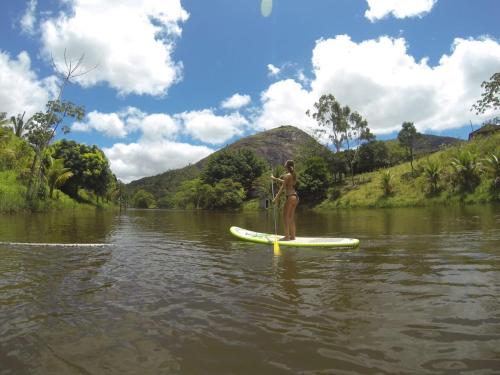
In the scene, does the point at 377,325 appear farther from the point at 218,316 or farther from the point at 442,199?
the point at 442,199

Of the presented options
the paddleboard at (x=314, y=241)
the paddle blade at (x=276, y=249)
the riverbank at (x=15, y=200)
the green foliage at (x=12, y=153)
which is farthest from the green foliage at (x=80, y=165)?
the paddle blade at (x=276, y=249)

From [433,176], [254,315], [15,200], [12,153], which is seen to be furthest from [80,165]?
[254,315]

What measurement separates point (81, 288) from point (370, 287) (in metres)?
4.37

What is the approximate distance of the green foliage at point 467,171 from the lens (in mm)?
35781

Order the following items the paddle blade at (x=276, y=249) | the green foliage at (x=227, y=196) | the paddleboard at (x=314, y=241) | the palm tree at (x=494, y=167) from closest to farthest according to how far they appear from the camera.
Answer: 1. the paddle blade at (x=276, y=249)
2. the paddleboard at (x=314, y=241)
3. the palm tree at (x=494, y=167)
4. the green foliage at (x=227, y=196)

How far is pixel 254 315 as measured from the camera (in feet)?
14.0

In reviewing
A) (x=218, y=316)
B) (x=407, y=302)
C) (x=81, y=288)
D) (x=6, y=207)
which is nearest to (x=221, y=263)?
(x=81, y=288)

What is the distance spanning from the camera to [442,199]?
120 ft

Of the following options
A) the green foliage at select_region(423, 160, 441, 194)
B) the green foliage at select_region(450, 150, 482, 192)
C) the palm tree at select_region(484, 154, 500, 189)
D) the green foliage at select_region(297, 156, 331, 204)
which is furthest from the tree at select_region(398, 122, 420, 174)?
the palm tree at select_region(484, 154, 500, 189)

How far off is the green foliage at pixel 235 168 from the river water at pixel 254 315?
2665 inches

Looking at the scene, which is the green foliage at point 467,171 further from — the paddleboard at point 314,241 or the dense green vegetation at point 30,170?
the dense green vegetation at point 30,170

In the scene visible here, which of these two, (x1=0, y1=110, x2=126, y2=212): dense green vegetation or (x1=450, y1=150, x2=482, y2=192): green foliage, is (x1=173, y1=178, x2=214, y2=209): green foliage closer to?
(x1=0, y1=110, x2=126, y2=212): dense green vegetation

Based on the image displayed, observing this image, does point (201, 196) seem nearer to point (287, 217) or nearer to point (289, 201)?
point (289, 201)

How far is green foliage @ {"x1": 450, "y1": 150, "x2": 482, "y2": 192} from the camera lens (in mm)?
35781
